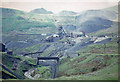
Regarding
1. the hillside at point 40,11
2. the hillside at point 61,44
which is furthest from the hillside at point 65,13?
the hillside at point 40,11

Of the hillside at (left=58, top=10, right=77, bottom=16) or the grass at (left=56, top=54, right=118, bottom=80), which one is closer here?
the grass at (left=56, top=54, right=118, bottom=80)

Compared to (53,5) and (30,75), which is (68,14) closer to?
(53,5)

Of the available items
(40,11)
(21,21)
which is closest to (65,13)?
(40,11)

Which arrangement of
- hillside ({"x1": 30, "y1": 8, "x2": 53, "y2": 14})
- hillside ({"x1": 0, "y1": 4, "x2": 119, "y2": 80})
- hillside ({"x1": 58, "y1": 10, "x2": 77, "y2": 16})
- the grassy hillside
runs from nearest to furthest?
hillside ({"x1": 0, "y1": 4, "x2": 119, "y2": 80}), hillside ({"x1": 30, "y1": 8, "x2": 53, "y2": 14}), hillside ({"x1": 58, "y1": 10, "x2": 77, "y2": 16}), the grassy hillside

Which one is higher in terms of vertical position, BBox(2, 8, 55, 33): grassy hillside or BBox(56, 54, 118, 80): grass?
BBox(2, 8, 55, 33): grassy hillside

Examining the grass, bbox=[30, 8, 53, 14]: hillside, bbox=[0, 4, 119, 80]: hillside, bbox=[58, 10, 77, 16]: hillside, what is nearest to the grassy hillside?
bbox=[0, 4, 119, 80]: hillside

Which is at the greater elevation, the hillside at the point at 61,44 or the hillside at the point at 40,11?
the hillside at the point at 40,11

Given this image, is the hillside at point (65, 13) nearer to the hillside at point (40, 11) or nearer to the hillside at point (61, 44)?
the hillside at point (61, 44)

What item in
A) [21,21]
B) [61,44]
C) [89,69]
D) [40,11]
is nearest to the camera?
[89,69]

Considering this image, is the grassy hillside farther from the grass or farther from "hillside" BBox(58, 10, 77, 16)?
the grass

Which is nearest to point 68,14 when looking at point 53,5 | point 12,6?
point 53,5

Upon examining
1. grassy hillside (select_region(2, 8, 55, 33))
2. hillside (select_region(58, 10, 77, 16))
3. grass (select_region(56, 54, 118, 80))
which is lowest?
grass (select_region(56, 54, 118, 80))

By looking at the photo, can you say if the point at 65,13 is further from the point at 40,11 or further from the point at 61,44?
the point at 61,44

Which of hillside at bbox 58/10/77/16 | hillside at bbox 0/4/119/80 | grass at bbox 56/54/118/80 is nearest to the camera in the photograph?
grass at bbox 56/54/118/80
